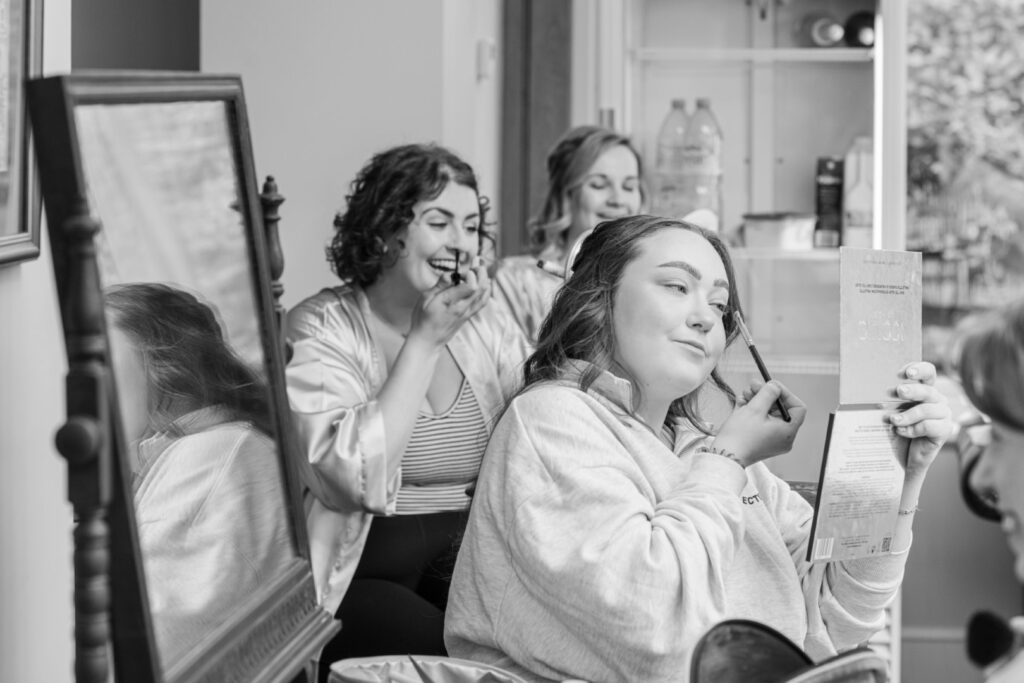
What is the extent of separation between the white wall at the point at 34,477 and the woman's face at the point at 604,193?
1.56 m

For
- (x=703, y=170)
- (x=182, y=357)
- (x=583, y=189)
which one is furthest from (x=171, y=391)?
(x=703, y=170)

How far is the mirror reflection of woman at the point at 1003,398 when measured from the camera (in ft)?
3.05

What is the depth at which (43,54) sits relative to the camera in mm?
1437

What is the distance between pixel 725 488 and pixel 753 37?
250 centimetres

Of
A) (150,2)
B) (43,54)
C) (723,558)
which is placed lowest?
(723,558)

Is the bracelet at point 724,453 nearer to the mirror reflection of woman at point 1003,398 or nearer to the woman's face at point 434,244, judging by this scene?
the mirror reflection of woman at point 1003,398

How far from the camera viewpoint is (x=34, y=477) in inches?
56.4

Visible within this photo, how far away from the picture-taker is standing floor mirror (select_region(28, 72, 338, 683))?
969mm

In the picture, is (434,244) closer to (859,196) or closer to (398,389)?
(398,389)

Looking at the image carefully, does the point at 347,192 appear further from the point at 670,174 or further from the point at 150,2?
the point at 670,174

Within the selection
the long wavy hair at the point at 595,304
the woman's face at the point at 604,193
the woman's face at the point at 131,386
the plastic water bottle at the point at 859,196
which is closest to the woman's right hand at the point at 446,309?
the long wavy hair at the point at 595,304

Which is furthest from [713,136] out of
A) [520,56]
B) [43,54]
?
[43,54]

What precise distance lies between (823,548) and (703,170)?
224cm

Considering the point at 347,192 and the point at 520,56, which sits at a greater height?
the point at 520,56
